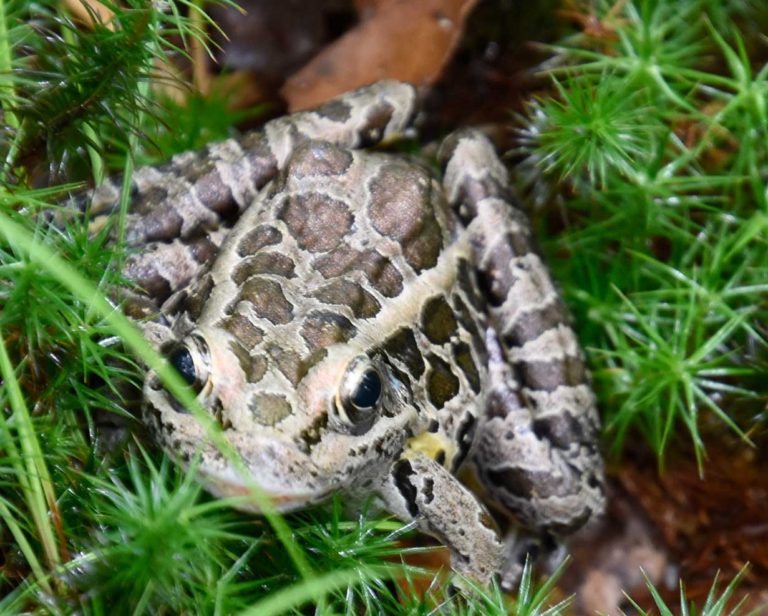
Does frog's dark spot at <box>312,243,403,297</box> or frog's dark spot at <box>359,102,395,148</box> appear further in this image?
frog's dark spot at <box>359,102,395,148</box>

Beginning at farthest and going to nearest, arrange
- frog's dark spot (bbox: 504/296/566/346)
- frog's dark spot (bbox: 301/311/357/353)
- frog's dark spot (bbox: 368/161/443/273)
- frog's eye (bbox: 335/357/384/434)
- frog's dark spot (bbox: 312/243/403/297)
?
1. frog's dark spot (bbox: 504/296/566/346)
2. frog's dark spot (bbox: 368/161/443/273)
3. frog's dark spot (bbox: 312/243/403/297)
4. frog's dark spot (bbox: 301/311/357/353)
5. frog's eye (bbox: 335/357/384/434)

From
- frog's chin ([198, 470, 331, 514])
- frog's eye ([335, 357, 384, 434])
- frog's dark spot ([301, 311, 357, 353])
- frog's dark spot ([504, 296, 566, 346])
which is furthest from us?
frog's dark spot ([504, 296, 566, 346])

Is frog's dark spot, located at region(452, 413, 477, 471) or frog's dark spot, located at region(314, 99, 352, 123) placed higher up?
frog's dark spot, located at region(314, 99, 352, 123)

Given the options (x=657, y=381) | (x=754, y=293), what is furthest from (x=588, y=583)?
(x=754, y=293)

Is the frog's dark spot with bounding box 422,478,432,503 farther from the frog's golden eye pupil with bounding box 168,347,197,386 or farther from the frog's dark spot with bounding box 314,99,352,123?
the frog's dark spot with bounding box 314,99,352,123

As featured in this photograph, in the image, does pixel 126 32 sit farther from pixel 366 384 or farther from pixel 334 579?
pixel 334 579

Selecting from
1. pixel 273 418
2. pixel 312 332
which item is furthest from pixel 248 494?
pixel 312 332

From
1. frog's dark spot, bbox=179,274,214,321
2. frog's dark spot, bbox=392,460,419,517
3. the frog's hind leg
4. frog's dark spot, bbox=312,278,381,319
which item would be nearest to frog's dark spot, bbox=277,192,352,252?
frog's dark spot, bbox=312,278,381,319
